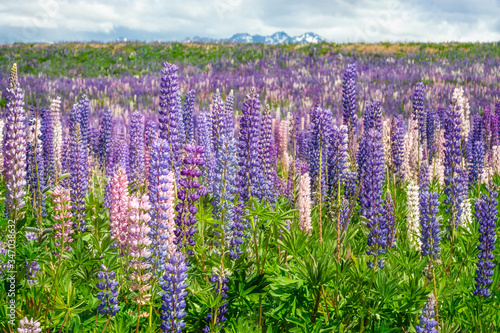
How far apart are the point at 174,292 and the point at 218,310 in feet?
2.18

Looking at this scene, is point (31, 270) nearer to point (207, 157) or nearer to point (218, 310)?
point (218, 310)

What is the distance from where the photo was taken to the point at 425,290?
2.74m

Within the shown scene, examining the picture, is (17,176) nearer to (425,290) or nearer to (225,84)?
(425,290)

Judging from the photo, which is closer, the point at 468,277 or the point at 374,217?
the point at 374,217

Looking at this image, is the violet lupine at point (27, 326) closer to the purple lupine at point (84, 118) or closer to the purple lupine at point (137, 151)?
the purple lupine at point (137, 151)

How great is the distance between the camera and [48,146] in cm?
523

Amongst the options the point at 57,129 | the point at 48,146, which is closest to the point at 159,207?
the point at 48,146

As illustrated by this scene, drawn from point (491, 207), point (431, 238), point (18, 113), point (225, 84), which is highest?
point (225, 84)

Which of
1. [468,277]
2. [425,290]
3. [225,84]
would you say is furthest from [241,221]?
[225,84]

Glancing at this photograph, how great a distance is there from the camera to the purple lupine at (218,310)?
2.65 metres

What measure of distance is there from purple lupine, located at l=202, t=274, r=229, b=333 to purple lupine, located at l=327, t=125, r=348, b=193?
180 centimetres

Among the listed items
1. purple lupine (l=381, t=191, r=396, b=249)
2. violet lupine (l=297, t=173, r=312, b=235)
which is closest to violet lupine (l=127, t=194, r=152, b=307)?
violet lupine (l=297, t=173, r=312, b=235)

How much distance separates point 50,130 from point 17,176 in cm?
305

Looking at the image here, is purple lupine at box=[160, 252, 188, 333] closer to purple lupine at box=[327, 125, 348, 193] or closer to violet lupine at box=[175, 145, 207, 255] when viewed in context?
violet lupine at box=[175, 145, 207, 255]
